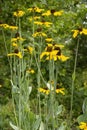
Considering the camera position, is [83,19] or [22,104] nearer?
[22,104]

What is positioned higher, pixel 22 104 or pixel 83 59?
pixel 22 104

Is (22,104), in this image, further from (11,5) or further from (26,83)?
(11,5)

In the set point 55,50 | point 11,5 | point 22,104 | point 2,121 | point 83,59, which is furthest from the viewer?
point 83,59

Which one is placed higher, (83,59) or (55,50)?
(55,50)

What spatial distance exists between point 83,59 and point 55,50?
3935mm

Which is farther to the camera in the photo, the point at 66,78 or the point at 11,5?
the point at 66,78

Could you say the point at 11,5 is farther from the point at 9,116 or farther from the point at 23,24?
the point at 9,116

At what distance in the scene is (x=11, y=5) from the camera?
4.44 meters

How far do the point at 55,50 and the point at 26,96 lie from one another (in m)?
0.76

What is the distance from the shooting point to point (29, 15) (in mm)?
4598

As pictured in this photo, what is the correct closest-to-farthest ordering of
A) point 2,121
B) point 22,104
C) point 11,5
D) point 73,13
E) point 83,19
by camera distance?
point 22,104 < point 2,121 < point 11,5 < point 73,13 < point 83,19

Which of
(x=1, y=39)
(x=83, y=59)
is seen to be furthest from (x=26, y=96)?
(x=83, y=59)

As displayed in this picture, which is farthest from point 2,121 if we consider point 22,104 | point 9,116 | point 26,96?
point 22,104

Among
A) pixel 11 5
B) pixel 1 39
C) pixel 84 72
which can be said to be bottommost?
pixel 84 72
